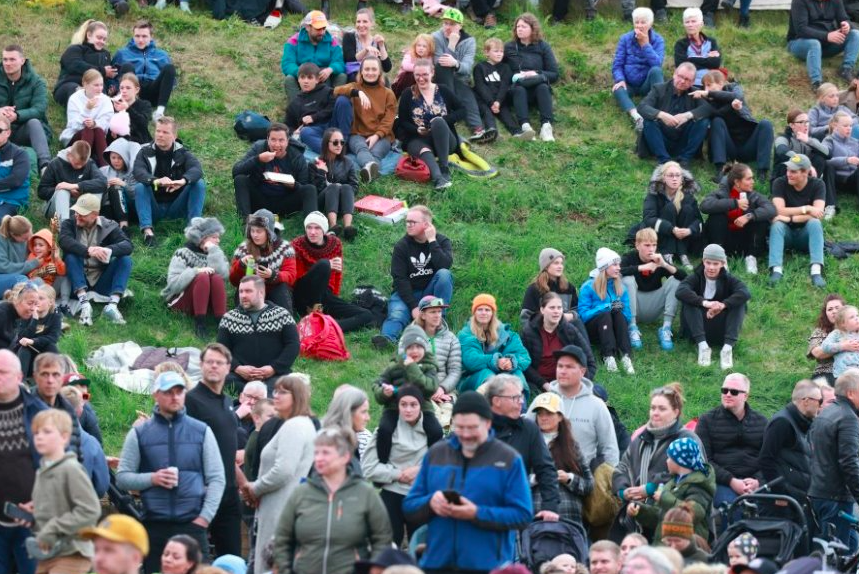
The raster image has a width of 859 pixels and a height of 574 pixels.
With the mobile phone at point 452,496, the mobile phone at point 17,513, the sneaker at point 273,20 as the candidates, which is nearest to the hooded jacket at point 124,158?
the sneaker at point 273,20

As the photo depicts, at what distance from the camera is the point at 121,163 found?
1747 cm

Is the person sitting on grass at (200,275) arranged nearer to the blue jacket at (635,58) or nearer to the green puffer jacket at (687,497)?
the green puffer jacket at (687,497)

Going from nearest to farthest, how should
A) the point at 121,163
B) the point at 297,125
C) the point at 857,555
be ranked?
the point at 857,555 < the point at 121,163 < the point at 297,125

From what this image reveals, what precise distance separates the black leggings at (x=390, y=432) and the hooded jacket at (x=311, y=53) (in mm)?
7965

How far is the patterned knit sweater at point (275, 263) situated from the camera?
16.0 meters

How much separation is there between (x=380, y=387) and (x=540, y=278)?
3.88 metres

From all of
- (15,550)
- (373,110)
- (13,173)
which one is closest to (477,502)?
(15,550)

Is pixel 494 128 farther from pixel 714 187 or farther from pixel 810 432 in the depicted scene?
pixel 810 432

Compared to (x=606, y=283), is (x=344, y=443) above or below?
above

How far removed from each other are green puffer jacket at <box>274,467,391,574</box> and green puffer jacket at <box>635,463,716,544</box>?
2550mm

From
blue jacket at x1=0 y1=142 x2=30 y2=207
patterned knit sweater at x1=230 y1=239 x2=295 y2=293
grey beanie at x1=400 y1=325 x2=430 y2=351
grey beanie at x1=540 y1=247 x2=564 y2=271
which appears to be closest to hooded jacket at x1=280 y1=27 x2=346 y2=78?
blue jacket at x1=0 y1=142 x2=30 y2=207

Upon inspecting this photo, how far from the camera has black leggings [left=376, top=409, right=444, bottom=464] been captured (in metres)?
12.4

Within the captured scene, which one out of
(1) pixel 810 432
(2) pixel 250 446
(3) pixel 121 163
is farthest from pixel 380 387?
(3) pixel 121 163

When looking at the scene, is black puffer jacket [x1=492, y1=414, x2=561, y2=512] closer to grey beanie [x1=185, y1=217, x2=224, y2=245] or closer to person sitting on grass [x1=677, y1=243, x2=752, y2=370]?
person sitting on grass [x1=677, y1=243, x2=752, y2=370]
